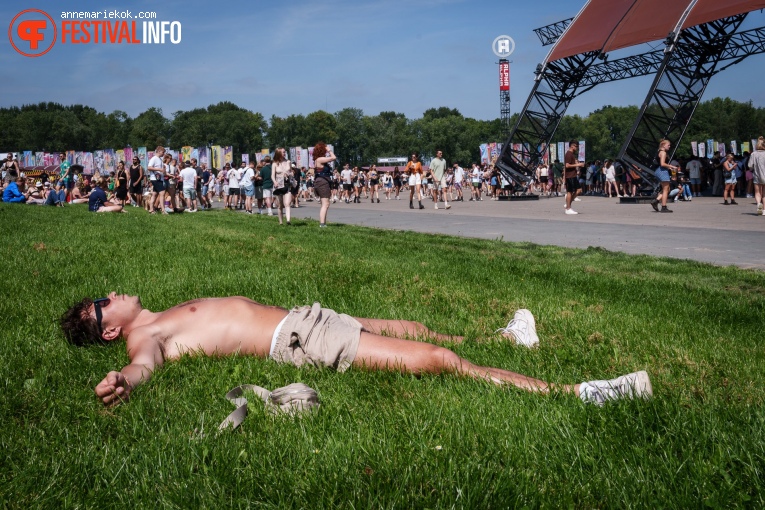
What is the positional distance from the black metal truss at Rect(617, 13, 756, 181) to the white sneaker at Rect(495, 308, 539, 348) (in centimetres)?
2123

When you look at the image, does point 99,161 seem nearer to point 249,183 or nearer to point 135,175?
point 135,175

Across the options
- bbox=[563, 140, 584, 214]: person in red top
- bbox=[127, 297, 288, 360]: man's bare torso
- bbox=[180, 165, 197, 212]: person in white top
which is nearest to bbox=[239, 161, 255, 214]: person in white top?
bbox=[180, 165, 197, 212]: person in white top

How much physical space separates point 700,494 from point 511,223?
569 inches

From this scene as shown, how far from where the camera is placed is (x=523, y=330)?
14.6 feet

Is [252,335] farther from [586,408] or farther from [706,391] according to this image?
[706,391]

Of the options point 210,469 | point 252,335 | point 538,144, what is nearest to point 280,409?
point 210,469

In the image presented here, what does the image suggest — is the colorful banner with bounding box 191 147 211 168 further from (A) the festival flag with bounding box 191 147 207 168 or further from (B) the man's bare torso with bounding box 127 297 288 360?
(B) the man's bare torso with bounding box 127 297 288 360

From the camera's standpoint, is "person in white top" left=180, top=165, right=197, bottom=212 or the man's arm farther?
"person in white top" left=180, top=165, right=197, bottom=212

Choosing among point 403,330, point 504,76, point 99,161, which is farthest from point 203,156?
point 504,76

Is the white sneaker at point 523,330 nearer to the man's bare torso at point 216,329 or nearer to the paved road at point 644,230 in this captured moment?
the man's bare torso at point 216,329

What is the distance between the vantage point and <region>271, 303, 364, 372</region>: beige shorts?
3783mm

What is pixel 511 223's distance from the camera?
53.8 feet

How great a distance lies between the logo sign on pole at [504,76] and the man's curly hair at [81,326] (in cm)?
12096

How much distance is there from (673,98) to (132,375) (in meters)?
24.3
